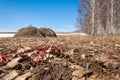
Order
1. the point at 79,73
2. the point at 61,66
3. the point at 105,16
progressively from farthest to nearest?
the point at 105,16 < the point at 61,66 < the point at 79,73

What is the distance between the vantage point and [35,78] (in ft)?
12.0

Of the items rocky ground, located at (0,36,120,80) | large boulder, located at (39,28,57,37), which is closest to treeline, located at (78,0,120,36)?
large boulder, located at (39,28,57,37)

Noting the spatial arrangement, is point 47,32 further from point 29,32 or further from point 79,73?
point 79,73

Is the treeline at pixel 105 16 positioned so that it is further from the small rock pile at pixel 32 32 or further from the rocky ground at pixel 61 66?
the rocky ground at pixel 61 66

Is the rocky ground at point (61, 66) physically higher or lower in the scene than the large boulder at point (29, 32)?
lower

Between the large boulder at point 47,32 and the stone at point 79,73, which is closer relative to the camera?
the stone at point 79,73

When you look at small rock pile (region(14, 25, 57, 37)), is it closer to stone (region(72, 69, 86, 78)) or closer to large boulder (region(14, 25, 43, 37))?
large boulder (region(14, 25, 43, 37))

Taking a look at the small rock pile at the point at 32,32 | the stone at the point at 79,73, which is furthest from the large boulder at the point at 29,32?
the stone at the point at 79,73

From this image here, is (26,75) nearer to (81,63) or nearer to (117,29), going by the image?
(81,63)

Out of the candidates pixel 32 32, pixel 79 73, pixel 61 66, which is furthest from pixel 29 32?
pixel 79 73

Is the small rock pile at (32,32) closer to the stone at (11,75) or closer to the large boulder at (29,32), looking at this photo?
the large boulder at (29,32)

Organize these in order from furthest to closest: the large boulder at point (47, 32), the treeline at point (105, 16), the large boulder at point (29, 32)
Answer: the treeline at point (105, 16) → the large boulder at point (47, 32) → the large boulder at point (29, 32)

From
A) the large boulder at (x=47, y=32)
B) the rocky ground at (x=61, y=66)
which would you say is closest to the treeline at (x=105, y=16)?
the large boulder at (x=47, y=32)

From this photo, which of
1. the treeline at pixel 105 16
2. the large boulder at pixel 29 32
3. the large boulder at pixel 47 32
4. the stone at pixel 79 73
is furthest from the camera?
the treeline at pixel 105 16
